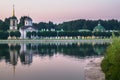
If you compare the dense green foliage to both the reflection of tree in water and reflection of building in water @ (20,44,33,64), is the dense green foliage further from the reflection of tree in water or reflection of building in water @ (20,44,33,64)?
reflection of building in water @ (20,44,33,64)

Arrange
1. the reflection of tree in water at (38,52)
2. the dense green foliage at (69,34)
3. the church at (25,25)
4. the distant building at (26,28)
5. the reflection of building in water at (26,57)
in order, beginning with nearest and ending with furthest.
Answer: the reflection of building in water at (26,57)
the reflection of tree in water at (38,52)
the dense green foliage at (69,34)
the distant building at (26,28)
the church at (25,25)

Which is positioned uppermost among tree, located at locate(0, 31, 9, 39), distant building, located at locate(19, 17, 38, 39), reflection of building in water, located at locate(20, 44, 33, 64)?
distant building, located at locate(19, 17, 38, 39)

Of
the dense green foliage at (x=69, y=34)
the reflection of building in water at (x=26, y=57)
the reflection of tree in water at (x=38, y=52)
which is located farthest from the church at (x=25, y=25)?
the reflection of building in water at (x=26, y=57)

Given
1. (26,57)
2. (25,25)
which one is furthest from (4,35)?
(26,57)

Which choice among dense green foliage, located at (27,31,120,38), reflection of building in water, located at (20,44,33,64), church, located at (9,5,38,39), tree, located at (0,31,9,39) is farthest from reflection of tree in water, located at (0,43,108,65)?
church, located at (9,5,38,39)

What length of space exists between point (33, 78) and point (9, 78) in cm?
101

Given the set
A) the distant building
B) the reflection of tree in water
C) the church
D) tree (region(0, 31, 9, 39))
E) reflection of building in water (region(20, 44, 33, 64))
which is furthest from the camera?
the church

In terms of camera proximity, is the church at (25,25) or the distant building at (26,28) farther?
the church at (25,25)

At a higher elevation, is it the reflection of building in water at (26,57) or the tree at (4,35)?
the tree at (4,35)

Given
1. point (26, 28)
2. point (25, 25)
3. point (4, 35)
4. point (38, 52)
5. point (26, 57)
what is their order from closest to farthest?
point (26, 57), point (38, 52), point (4, 35), point (26, 28), point (25, 25)

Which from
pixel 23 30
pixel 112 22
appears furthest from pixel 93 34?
pixel 112 22

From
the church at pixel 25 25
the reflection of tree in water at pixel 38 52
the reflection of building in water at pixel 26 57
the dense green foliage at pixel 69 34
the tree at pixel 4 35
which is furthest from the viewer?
the church at pixel 25 25

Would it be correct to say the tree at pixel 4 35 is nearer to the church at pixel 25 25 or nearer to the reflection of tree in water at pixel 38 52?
the church at pixel 25 25

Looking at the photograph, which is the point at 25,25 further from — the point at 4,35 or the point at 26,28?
the point at 4,35
